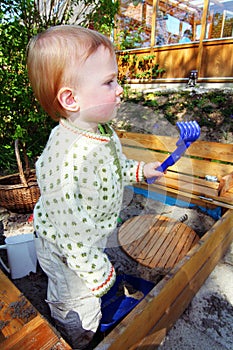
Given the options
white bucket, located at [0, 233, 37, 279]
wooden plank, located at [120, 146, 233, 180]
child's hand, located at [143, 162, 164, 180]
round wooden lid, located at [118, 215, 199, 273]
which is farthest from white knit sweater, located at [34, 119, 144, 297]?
wooden plank, located at [120, 146, 233, 180]

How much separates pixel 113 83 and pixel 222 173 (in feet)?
5.89

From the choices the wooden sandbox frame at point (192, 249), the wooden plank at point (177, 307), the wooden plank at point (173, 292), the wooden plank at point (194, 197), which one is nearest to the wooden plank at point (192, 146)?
the wooden sandbox frame at point (192, 249)

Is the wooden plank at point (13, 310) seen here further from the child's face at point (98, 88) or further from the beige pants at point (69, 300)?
the child's face at point (98, 88)

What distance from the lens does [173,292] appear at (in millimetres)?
1188

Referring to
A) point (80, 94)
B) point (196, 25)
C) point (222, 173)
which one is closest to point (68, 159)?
point (80, 94)

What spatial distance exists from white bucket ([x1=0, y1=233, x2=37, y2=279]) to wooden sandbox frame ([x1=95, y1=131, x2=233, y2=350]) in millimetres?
812

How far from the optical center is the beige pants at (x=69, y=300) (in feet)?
3.23

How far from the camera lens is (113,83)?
0.86 metres

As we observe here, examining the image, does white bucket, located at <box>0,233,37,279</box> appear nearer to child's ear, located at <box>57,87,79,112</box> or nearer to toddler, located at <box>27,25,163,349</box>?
toddler, located at <box>27,25,163,349</box>

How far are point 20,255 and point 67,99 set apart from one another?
3.51 feet

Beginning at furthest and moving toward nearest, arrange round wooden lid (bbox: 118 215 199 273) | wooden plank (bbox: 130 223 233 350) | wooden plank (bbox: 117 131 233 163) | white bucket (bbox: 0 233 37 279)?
wooden plank (bbox: 117 131 233 163)
round wooden lid (bbox: 118 215 199 273)
white bucket (bbox: 0 233 37 279)
wooden plank (bbox: 130 223 233 350)

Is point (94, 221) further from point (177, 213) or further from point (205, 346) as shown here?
point (177, 213)

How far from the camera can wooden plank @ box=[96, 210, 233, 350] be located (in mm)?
896

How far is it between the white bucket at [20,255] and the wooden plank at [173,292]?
813mm
